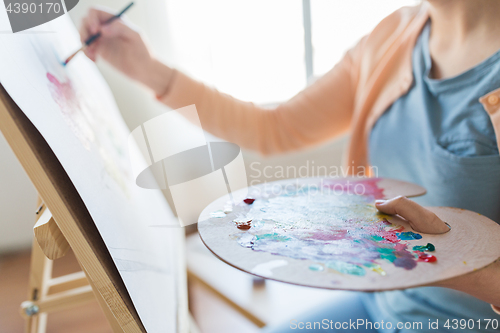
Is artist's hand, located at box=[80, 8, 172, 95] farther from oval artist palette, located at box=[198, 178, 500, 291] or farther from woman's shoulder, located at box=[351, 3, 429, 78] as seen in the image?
woman's shoulder, located at box=[351, 3, 429, 78]

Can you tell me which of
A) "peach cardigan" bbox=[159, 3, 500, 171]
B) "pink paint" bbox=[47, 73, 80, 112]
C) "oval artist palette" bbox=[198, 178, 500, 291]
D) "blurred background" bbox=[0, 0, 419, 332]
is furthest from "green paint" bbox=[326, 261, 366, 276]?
"blurred background" bbox=[0, 0, 419, 332]

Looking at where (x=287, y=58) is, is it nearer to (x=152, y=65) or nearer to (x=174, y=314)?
(x=152, y=65)

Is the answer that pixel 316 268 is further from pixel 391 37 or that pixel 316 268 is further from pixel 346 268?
pixel 391 37

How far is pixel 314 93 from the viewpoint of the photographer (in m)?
0.70

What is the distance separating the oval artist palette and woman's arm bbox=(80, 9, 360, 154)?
26 cm

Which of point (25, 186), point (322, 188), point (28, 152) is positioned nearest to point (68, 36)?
point (28, 152)

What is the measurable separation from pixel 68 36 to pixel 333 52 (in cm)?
159

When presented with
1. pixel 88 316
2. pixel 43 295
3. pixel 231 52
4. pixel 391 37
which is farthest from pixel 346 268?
pixel 231 52

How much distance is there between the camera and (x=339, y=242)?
11.1 inches

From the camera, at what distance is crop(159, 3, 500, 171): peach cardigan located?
591 millimetres

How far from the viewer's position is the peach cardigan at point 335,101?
591 mm

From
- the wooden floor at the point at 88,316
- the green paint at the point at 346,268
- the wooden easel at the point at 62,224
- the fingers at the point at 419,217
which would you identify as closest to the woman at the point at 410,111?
the fingers at the point at 419,217

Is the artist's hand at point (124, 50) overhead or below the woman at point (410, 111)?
overhead

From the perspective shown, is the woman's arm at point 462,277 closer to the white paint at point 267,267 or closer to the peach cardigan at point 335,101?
the white paint at point 267,267
